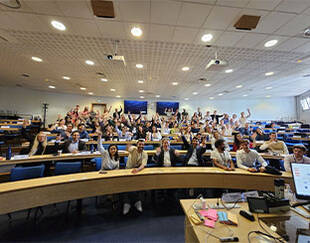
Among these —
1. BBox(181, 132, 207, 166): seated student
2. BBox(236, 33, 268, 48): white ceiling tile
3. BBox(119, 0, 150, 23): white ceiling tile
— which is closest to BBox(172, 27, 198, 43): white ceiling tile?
BBox(119, 0, 150, 23): white ceiling tile

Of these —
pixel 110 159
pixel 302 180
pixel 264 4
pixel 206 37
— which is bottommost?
pixel 110 159

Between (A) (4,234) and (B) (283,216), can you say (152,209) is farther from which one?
(A) (4,234)

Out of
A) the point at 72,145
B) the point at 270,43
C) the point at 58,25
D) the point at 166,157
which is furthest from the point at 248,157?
the point at 58,25

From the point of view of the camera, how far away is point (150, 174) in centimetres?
230

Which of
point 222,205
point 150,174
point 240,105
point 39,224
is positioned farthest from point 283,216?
point 240,105

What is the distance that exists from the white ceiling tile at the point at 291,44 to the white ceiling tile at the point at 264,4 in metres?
1.69

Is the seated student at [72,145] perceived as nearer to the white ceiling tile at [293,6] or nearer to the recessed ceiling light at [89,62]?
the recessed ceiling light at [89,62]

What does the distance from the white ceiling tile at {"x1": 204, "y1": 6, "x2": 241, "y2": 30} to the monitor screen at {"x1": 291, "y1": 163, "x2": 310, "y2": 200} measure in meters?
2.83

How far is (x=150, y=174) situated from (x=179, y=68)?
4.29 m

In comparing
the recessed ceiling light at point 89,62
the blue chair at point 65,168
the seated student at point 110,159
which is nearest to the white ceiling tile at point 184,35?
the seated student at point 110,159

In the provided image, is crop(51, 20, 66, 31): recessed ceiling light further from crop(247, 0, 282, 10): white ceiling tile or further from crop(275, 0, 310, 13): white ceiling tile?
crop(275, 0, 310, 13): white ceiling tile

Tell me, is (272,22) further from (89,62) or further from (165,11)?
(89,62)

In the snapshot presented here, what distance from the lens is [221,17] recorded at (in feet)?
8.24

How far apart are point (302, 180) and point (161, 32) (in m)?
3.54
